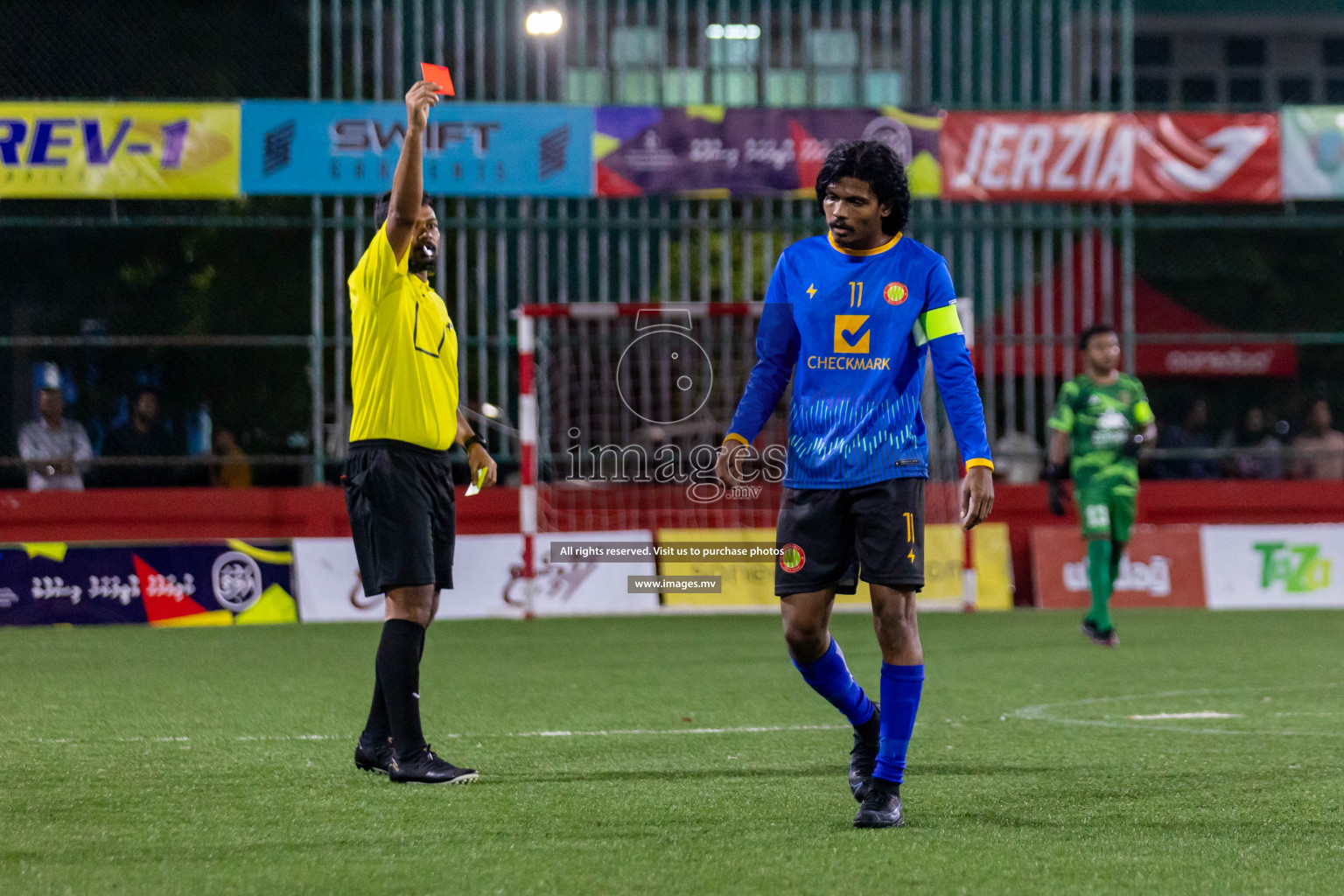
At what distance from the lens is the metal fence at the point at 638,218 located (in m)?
14.6

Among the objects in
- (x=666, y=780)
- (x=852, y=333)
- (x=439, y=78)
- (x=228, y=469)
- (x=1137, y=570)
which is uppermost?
(x=439, y=78)

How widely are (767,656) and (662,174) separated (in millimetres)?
5878

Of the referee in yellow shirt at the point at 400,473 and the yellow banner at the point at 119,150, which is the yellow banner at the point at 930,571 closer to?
the yellow banner at the point at 119,150

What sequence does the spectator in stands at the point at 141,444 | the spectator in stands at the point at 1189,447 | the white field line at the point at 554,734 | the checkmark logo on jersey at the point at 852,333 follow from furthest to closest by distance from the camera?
the spectator in stands at the point at 1189,447
the spectator in stands at the point at 141,444
the white field line at the point at 554,734
the checkmark logo on jersey at the point at 852,333

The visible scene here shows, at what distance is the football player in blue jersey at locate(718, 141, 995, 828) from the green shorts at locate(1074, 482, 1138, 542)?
6.18 meters

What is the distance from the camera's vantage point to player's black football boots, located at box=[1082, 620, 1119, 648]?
33.9 ft

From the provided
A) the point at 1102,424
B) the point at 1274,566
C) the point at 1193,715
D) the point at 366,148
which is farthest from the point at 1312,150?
the point at 1193,715

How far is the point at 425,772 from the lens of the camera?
5.18 meters

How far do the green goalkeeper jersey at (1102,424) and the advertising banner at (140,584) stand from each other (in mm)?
6163

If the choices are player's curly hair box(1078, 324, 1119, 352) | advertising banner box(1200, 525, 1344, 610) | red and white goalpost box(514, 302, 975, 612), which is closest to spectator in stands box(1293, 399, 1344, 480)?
advertising banner box(1200, 525, 1344, 610)

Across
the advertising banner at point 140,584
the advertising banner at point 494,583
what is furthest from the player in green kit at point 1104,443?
the advertising banner at point 140,584

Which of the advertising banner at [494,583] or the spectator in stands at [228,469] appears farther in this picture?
the spectator in stands at [228,469]

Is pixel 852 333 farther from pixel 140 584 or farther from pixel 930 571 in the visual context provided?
pixel 140 584

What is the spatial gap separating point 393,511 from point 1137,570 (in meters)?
9.95
